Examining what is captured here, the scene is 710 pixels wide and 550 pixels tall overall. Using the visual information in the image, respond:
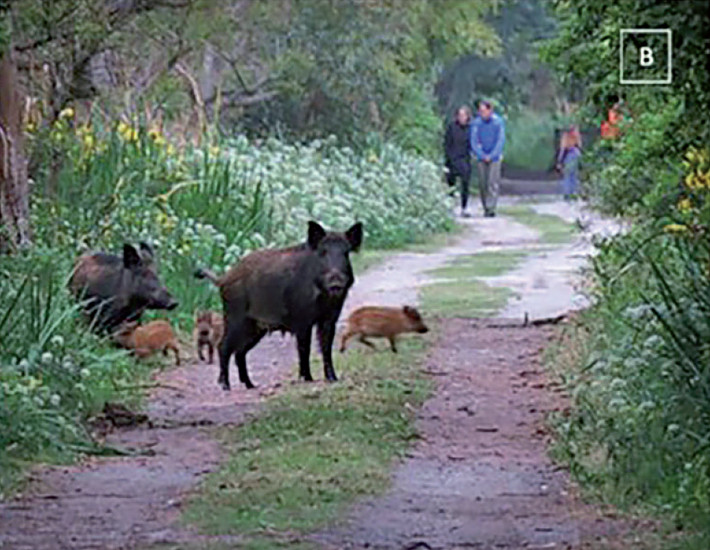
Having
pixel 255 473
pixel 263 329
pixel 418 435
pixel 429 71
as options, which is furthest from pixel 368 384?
pixel 429 71

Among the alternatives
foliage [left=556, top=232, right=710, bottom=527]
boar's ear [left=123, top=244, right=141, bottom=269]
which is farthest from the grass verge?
foliage [left=556, top=232, right=710, bottom=527]

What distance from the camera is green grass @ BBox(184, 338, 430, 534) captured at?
1085cm

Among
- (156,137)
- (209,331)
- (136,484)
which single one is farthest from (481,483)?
(156,137)

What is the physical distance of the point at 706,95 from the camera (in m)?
10.5

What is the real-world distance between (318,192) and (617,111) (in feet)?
35.3

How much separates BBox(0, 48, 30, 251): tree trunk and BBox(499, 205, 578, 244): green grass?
1438 centimetres

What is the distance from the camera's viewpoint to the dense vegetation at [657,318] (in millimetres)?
10422

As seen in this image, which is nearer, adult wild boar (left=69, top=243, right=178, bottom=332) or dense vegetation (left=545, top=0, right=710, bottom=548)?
dense vegetation (left=545, top=0, right=710, bottom=548)

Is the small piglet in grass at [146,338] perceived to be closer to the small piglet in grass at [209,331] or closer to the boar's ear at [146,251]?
the small piglet in grass at [209,331]

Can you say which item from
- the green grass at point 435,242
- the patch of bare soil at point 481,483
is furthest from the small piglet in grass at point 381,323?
the green grass at point 435,242

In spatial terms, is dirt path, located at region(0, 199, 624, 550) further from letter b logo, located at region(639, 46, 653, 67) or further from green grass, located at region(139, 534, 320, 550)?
letter b logo, located at region(639, 46, 653, 67)

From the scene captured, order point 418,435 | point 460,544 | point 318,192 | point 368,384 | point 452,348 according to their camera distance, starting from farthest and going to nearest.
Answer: point 318,192 < point 452,348 < point 368,384 < point 418,435 < point 460,544

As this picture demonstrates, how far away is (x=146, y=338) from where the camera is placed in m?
18.2

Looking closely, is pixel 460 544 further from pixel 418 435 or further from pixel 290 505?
pixel 418 435
